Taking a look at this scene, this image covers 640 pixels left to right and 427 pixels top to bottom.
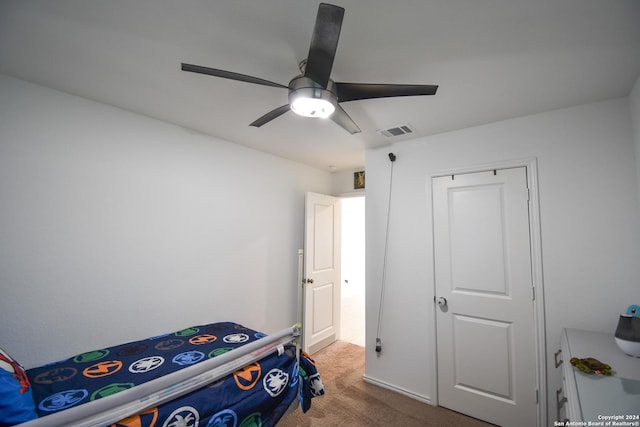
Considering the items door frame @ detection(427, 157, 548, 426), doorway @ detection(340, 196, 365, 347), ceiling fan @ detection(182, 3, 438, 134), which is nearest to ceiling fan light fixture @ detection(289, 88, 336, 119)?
ceiling fan @ detection(182, 3, 438, 134)

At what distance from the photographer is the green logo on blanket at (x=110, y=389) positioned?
48.8 inches

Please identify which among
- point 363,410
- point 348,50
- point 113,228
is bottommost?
point 363,410

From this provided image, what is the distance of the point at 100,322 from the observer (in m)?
1.93

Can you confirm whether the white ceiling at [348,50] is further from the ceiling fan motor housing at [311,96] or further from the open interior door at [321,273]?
the open interior door at [321,273]

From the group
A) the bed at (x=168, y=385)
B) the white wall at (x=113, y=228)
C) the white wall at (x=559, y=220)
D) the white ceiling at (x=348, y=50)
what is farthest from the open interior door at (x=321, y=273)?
the white ceiling at (x=348, y=50)

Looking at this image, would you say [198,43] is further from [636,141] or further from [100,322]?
[636,141]

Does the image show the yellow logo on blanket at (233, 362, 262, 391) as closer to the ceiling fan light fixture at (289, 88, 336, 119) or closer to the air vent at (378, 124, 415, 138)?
the ceiling fan light fixture at (289, 88, 336, 119)

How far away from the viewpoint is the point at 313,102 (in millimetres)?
1431

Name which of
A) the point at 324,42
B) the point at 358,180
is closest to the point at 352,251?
the point at 358,180

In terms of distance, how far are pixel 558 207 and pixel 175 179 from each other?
3196 mm

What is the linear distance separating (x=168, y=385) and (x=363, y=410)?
1831mm

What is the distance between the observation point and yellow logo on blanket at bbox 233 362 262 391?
140 centimetres

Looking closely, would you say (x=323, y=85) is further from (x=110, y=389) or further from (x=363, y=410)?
(x=363, y=410)

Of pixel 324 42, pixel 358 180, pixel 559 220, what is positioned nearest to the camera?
pixel 324 42
